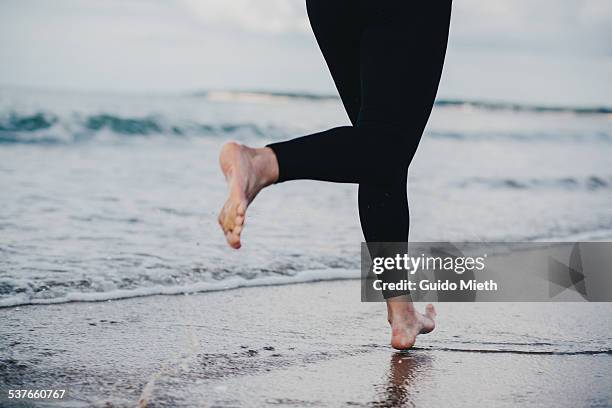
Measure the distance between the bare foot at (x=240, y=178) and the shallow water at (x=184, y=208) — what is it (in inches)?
49.1

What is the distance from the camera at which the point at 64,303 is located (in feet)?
9.25

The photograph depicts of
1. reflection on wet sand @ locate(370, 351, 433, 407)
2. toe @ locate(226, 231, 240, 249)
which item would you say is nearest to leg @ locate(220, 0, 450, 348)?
toe @ locate(226, 231, 240, 249)

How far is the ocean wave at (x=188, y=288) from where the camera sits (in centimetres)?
283

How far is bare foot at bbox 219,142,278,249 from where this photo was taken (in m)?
1.79

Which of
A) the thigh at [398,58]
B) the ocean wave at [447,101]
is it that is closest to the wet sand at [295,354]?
the thigh at [398,58]

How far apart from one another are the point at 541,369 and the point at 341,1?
1.10m

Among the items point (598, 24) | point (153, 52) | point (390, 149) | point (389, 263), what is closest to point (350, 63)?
point (390, 149)

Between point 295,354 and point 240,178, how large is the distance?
67 centimetres

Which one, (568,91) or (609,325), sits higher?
(568,91)

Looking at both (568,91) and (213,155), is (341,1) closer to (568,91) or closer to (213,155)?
(213,155)

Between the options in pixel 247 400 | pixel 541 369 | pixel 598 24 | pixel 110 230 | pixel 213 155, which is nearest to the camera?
pixel 247 400

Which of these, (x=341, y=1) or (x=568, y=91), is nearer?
(x=341, y=1)

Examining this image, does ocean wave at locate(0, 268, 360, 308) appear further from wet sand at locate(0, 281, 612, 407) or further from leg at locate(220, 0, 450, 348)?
leg at locate(220, 0, 450, 348)

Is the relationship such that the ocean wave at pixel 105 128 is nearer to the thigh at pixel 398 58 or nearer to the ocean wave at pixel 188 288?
the ocean wave at pixel 188 288
